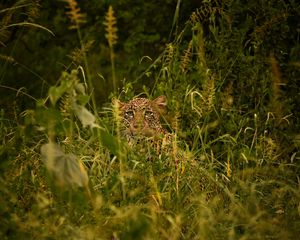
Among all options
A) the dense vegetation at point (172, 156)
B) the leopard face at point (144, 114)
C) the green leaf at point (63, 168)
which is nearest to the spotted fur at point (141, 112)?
the leopard face at point (144, 114)

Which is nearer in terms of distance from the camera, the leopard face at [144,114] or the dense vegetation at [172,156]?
the dense vegetation at [172,156]

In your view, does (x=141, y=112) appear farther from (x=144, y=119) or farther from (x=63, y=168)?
(x=63, y=168)

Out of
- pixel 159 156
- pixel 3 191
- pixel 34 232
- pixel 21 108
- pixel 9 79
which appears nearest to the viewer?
pixel 34 232

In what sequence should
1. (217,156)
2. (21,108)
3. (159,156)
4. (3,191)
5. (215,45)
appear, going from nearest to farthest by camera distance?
(3,191) < (159,156) < (217,156) < (215,45) < (21,108)

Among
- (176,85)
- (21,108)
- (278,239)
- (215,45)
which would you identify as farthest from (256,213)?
(21,108)

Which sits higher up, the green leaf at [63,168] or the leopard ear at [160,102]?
the green leaf at [63,168]

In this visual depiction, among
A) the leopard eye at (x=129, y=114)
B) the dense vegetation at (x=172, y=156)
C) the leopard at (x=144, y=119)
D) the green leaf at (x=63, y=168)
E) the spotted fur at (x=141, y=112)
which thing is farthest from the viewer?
the leopard eye at (x=129, y=114)

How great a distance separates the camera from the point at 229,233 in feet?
11.3

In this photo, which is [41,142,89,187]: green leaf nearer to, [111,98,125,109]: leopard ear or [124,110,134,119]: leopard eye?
[111,98,125,109]: leopard ear

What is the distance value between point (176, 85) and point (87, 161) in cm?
134

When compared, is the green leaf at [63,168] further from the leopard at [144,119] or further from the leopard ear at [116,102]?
the leopard at [144,119]

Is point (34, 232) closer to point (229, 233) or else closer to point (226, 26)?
point (229, 233)

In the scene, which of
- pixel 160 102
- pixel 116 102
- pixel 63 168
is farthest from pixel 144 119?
pixel 63 168

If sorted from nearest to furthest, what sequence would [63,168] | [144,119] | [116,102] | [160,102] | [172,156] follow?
[63,168], [116,102], [172,156], [160,102], [144,119]
